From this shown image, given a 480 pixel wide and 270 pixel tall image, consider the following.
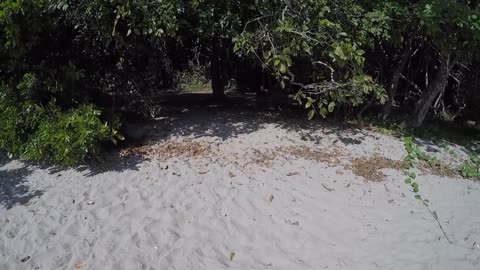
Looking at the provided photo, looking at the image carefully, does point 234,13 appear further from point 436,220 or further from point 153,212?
point 436,220

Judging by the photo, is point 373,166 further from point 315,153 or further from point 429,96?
point 429,96

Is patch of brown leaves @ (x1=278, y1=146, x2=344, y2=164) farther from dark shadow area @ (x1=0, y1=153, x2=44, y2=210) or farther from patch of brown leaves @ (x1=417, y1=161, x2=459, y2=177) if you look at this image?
dark shadow area @ (x1=0, y1=153, x2=44, y2=210)

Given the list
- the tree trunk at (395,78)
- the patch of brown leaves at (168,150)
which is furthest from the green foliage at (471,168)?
the patch of brown leaves at (168,150)

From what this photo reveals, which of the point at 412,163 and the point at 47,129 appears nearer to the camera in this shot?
the point at 47,129

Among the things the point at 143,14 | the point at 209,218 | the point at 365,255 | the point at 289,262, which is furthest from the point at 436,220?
the point at 143,14

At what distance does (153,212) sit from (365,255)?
1.96 metres

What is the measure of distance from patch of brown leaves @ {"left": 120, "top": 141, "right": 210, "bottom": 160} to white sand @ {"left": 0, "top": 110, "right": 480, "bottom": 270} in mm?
128

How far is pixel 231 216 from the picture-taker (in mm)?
3961

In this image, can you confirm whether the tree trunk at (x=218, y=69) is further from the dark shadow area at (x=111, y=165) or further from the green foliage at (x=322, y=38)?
the dark shadow area at (x=111, y=165)

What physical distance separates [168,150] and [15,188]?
1.76m

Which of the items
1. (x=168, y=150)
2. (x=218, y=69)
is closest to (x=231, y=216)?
(x=168, y=150)

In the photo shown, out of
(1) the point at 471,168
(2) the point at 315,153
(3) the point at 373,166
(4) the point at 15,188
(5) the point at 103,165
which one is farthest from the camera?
(1) the point at 471,168

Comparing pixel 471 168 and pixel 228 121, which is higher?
pixel 228 121

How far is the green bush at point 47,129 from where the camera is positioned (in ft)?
14.2
